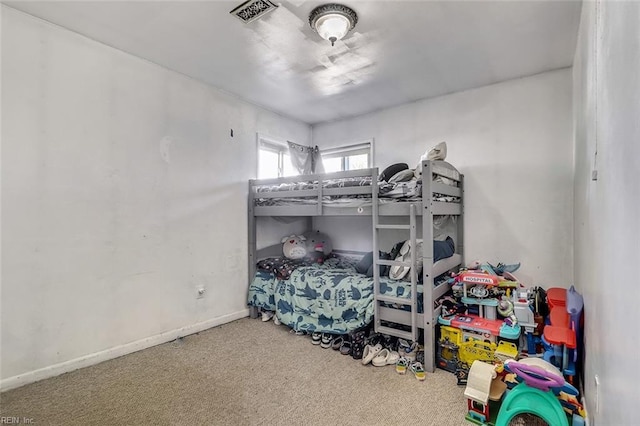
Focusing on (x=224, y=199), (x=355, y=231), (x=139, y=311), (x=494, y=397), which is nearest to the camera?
(x=494, y=397)

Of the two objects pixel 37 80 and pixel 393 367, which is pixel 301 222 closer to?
pixel 393 367

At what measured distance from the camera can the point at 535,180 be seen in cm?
290

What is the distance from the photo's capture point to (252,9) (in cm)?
199

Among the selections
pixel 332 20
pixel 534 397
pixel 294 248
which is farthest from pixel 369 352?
pixel 332 20

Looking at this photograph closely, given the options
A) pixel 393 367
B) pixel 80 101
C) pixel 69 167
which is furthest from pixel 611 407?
pixel 80 101

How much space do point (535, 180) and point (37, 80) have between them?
4.19m

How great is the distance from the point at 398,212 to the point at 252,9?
1.82 m

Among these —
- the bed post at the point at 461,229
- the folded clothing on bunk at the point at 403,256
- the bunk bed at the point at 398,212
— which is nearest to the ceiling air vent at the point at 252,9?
the bunk bed at the point at 398,212

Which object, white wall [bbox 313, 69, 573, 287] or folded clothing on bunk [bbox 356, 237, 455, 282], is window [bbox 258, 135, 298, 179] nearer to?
white wall [bbox 313, 69, 573, 287]

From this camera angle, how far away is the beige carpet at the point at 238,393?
1.76 metres

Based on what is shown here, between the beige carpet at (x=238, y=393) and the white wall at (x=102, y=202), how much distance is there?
29 centimetres

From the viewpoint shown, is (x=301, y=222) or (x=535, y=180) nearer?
(x=535, y=180)

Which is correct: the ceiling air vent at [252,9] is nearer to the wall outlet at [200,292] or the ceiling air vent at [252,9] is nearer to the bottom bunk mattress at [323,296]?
the bottom bunk mattress at [323,296]

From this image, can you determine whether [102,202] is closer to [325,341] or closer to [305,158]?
[325,341]
